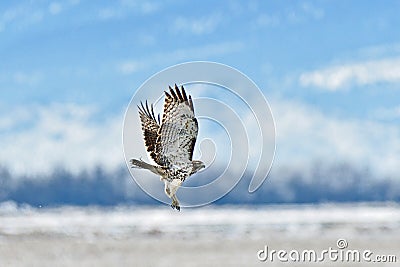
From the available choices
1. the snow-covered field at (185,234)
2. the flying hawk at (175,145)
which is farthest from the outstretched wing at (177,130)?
the snow-covered field at (185,234)

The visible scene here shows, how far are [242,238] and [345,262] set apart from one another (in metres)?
2.36

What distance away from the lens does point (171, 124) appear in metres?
8.91

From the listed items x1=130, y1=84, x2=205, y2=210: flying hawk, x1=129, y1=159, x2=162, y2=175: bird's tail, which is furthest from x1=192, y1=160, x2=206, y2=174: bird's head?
x1=129, y1=159, x2=162, y2=175: bird's tail

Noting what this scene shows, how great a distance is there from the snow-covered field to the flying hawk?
169 cm

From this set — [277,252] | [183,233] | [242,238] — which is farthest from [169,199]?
[183,233]

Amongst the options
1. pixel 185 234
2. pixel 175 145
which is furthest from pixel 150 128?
pixel 185 234

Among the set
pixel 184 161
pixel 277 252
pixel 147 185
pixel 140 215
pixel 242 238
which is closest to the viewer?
pixel 184 161

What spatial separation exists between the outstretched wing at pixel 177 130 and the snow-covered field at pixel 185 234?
70.8 inches

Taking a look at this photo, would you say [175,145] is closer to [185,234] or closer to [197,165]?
[197,165]

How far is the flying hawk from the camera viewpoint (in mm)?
8836

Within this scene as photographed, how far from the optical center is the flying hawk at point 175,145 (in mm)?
8836

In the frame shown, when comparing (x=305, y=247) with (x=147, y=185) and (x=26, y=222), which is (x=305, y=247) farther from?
(x=26, y=222)

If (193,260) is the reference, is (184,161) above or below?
above

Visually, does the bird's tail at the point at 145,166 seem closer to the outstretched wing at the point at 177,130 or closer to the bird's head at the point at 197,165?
the outstretched wing at the point at 177,130
